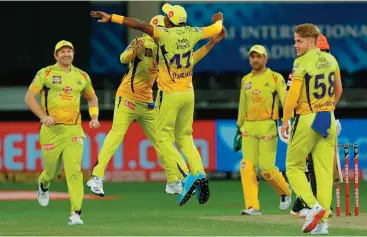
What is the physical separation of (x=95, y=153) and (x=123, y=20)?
10.1 m

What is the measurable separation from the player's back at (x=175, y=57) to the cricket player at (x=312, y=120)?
185cm

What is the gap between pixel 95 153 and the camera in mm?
24703

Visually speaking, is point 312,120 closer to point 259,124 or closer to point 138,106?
point 138,106

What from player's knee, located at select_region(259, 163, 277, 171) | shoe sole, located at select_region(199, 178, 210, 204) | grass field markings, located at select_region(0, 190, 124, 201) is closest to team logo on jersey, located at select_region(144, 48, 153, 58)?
shoe sole, located at select_region(199, 178, 210, 204)

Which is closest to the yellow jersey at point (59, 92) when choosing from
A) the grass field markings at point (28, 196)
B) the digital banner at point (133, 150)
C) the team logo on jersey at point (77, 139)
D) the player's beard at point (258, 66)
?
the team logo on jersey at point (77, 139)

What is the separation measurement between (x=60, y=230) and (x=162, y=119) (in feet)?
5.77

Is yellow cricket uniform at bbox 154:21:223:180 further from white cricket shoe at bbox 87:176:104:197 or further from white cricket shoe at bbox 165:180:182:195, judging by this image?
white cricket shoe at bbox 165:180:182:195

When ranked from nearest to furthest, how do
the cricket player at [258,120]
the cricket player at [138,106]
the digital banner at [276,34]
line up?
the cricket player at [138,106] → the cricket player at [258,120] → the digital banner at [276,34]

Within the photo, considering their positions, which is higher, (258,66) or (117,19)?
(117,19)

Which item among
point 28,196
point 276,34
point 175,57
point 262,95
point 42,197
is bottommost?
point 28,196

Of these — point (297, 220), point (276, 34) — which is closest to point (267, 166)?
point (297, 220)

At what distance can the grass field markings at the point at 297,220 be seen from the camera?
15.4 metres

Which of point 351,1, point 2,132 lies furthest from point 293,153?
point 351,1

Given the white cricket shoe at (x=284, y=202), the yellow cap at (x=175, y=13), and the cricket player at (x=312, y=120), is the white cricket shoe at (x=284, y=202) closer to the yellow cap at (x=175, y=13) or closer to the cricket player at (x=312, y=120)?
the yellow cap at (x=175, y=13)
